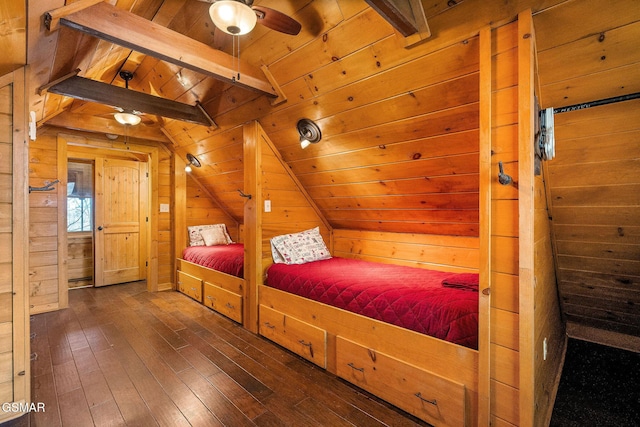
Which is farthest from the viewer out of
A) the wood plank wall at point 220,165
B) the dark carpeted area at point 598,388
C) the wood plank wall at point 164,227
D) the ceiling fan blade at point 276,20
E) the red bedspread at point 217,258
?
the wood plank wall at point 164,227

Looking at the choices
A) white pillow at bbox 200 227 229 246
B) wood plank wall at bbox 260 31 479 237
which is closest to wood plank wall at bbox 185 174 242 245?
white pillow at bbox 200 227 229 246

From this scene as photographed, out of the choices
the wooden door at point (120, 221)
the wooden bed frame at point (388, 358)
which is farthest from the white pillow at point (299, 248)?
the wooden door at point (120, 221)

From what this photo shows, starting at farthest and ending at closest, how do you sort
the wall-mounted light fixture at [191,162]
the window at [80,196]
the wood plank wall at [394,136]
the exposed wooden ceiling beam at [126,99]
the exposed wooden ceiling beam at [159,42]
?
1. the window at [80,196]
2. the wall-mounted light fixture at [191,162]
3. the exposed wooden ceiling beam at [126,99]
4. the wood plank wall at [394,136]
5. the exposed wooden ceiling beam at [159,42]

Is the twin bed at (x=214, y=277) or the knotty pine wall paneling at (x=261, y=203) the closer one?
the knotty pine wall paneling at (x=261, y=203)

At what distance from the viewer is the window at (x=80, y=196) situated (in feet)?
15.6

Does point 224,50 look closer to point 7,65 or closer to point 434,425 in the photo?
point 7,65

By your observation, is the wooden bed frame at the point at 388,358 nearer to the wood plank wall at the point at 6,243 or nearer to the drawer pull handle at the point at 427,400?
the drawer pull handle at the point at 427,400

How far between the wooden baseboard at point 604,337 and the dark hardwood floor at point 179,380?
2.12m

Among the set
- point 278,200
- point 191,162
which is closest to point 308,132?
point 278,200

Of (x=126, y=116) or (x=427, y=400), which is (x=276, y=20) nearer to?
(x=427, y=400)

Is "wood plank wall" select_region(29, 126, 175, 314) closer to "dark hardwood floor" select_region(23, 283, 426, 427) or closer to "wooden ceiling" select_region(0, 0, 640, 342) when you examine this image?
"dark hardwood floor" select_region(23, 283, 426, 427)

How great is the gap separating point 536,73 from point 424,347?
1.49 metres

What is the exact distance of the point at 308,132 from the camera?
228cm

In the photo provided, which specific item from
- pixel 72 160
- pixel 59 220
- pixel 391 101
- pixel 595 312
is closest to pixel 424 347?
pixel 391 101
